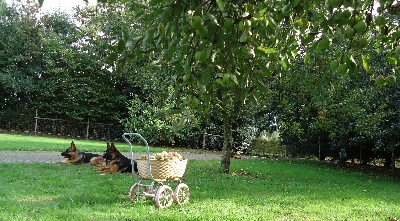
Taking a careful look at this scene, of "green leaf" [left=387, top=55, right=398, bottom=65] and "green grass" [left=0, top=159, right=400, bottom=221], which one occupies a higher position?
"green leaf" [left=387, top=55, right=398, bottom=65]

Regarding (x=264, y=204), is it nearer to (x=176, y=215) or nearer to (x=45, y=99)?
(x=176, y=215)

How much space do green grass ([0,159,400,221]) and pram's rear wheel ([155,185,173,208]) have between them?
4.5 inches

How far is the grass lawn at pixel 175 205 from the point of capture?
457 cm

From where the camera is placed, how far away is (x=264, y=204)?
18.9 ft

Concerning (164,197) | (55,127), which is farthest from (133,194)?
(55,127)

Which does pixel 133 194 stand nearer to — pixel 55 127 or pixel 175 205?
pixel 175 205

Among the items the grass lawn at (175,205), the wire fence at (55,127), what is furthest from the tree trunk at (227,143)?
the wire fence at (55,127)

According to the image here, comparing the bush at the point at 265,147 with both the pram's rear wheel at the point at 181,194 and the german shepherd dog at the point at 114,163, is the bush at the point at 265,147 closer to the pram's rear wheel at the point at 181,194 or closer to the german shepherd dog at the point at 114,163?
the german shepherd dog at the point at 114,163

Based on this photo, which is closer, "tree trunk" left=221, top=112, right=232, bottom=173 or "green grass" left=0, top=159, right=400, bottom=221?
"green grass" left=0, top=159, right=400, bottom=221

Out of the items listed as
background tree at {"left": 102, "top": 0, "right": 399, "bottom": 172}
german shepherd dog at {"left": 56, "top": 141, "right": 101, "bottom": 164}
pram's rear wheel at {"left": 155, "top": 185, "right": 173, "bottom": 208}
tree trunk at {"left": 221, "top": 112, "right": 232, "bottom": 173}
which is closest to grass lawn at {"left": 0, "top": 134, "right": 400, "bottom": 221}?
pram's rear wheel at {"left": 155, "top": 185, "right": 173, "bottom": 208}

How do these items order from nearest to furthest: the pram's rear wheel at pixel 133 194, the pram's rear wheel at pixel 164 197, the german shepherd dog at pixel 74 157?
the pram's rear wheel at pixel 164 197 → the pram's rear wheel at pixel 133 194 → the german shepherd dog at pixel 74 157

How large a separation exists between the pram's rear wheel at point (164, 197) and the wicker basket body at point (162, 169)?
0.20 meters

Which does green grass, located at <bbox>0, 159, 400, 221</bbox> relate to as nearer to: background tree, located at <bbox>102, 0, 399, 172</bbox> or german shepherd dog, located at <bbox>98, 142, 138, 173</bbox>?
german shepherd dog, located at <bbox>98, 142, 138, 173</bbox>

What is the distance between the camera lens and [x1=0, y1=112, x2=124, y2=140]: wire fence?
22641mm
